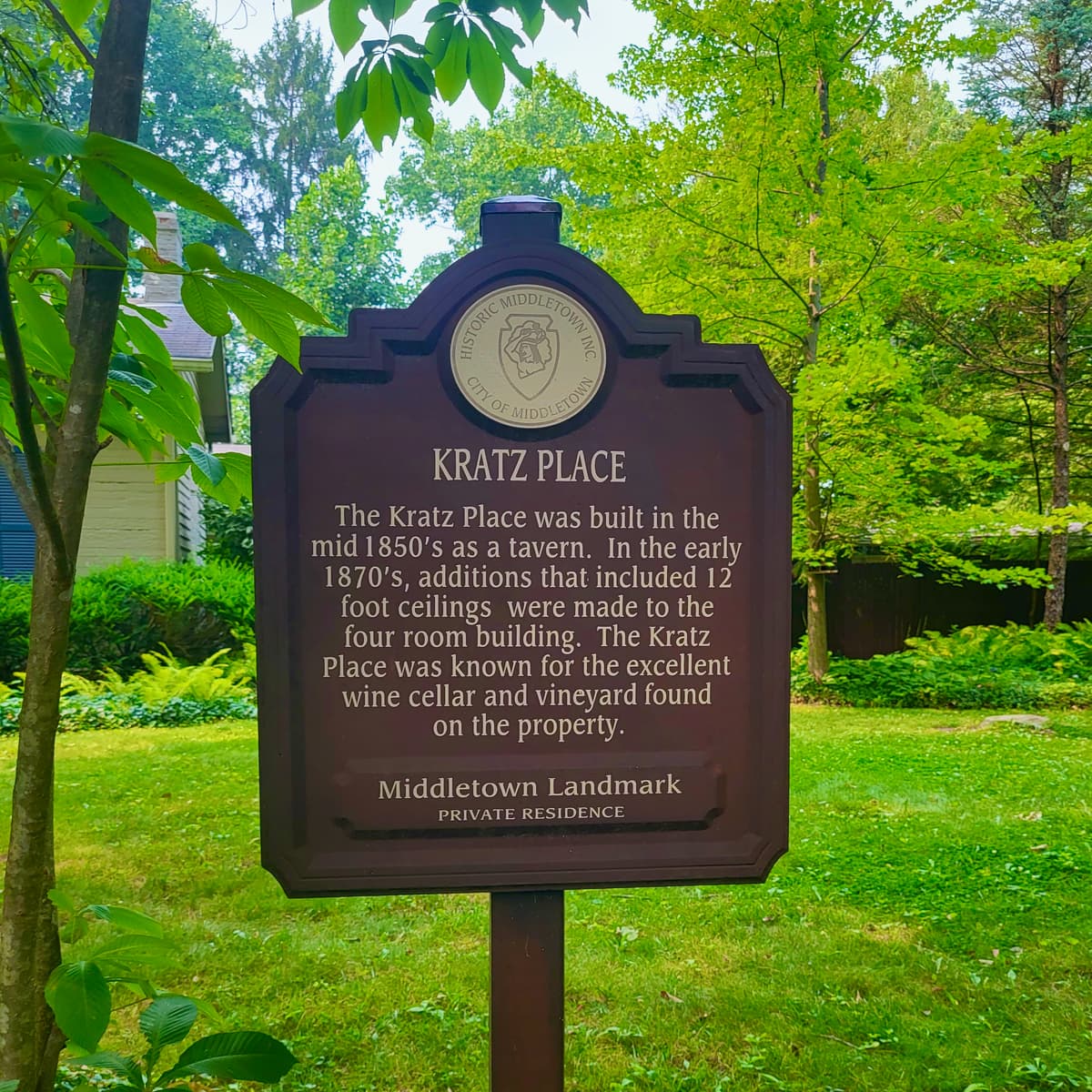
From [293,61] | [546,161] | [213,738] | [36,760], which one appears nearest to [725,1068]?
[36,760]

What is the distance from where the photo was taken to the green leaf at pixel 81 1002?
1.41 m

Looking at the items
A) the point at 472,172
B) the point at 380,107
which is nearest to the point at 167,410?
the point at 380,107

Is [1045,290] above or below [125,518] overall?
above

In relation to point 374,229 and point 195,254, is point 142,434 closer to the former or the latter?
point 195,254

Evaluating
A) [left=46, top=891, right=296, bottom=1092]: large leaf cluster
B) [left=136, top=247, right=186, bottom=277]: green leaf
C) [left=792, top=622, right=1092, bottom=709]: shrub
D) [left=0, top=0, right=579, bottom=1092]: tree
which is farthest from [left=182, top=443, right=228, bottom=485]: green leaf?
[left=792, top=622, right=1092, bottom=709]: shrub

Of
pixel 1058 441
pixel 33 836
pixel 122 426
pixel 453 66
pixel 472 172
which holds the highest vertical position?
pixel 472 172

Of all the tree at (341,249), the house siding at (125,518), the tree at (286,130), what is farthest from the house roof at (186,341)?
the tree at (286,130)

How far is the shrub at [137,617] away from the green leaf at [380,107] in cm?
788

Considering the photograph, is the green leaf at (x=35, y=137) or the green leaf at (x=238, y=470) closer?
the green leaf at (x=35, y=137)

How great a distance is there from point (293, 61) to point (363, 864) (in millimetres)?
41998

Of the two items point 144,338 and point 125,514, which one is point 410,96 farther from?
point 125,514

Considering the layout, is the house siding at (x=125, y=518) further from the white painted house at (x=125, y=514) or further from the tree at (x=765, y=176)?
the tree at (x=765, y=176)

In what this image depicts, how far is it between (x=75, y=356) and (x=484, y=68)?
114cm

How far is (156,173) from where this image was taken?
1.21 meters
